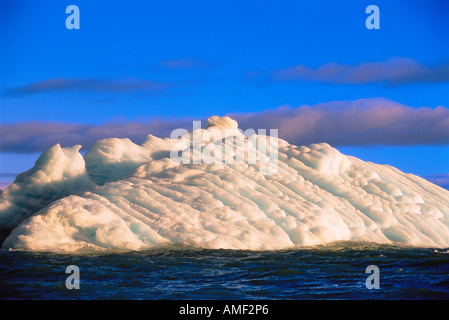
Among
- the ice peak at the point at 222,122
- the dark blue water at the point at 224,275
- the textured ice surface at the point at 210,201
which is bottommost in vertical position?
the dark blue water at the point at 224,275

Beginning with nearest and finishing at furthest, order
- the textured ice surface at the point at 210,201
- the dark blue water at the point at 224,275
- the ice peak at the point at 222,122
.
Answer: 1. the dark blue water at the point at 224,275
2. the textured ice surface at the point at 210,201
3. the ice peak at the point at 222,122

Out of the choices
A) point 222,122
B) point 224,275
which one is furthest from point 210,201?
point 222,122

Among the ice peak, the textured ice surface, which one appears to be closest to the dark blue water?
the textured ice surface

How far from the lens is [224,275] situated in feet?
46.1

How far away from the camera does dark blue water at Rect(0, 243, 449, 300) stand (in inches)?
485

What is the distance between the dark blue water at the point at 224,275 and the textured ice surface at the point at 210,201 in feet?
3.01

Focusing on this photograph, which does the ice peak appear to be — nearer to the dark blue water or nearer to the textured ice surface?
the textured ice surface

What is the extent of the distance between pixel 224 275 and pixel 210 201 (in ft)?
16.0

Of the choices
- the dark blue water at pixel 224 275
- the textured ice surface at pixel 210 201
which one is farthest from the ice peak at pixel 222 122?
the dark blue water at pixel 224 275

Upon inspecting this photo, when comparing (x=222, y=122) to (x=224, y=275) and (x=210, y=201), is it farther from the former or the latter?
(x=224, y=275)

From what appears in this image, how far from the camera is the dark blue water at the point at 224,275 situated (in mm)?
12328

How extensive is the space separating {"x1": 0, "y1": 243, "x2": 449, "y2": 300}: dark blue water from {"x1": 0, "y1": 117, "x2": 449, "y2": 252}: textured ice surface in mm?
918

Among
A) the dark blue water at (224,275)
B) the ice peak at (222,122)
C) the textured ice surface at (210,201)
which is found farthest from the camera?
the ice peak at (222,122)

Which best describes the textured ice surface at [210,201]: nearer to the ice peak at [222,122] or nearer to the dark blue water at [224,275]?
the ice peak at [222,122]
